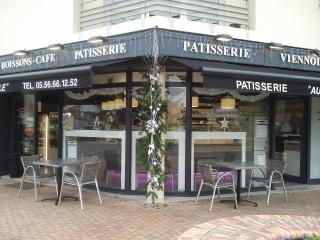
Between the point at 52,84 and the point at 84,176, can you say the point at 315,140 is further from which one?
the point at 52,84

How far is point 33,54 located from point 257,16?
17.8ft

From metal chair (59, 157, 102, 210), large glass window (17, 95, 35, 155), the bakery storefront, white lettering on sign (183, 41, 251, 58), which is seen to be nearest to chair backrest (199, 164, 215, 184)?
the bakery storefront

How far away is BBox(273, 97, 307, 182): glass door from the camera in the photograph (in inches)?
483

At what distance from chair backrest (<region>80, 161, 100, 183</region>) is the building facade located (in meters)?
1.23

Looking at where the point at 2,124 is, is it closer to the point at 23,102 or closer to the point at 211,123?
the point at 23,102

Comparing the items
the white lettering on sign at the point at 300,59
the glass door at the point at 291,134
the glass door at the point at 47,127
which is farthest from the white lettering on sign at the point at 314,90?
the glass door at the point at 47,127

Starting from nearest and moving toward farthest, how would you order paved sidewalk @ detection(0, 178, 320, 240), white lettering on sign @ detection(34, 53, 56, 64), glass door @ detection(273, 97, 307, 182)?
1. paved sidewalk @ detection(0, 178, 320, 240)
2. white lettering on sign @ detection(34, 53, 56, 64)
3. glass door @ detection(273, 97, 307, 182)

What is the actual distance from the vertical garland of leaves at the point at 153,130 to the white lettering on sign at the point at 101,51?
77 cm

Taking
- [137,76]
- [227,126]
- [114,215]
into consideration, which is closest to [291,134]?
[227,126]

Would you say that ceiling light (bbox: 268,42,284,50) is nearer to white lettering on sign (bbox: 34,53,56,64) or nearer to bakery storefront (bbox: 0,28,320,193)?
bakery storefront (bbox: 0,28,320,193)

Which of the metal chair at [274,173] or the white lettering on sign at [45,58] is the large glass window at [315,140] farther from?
the white lettering on sign at [45,58]

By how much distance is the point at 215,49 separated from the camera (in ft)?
31.2

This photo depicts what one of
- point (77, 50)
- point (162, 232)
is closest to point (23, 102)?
point (77, 50)

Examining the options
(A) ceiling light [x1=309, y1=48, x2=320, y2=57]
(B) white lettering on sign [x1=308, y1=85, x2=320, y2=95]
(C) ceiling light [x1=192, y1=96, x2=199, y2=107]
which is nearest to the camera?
(B) white lettering on sign [x1=308, y1=85, x2=320, y2=95]
